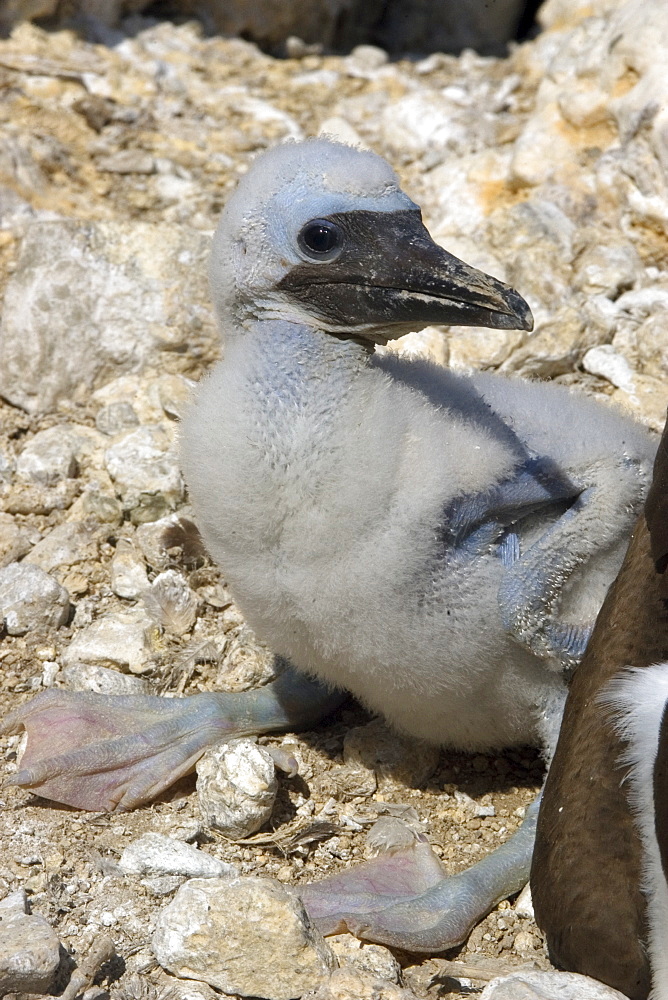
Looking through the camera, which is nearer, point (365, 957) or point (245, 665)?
point (365, 957)

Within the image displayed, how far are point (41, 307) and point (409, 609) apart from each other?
7.26 ft

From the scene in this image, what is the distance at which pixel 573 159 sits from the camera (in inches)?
203

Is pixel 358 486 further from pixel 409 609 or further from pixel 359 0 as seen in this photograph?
pixel 359 0

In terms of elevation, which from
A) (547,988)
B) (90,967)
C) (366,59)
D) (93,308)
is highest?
(366,59)

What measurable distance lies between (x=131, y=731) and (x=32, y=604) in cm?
53

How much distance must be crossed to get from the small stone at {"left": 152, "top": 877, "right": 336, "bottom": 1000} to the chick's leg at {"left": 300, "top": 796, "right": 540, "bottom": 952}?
0.83 ft

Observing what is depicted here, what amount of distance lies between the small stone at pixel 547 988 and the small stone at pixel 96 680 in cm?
146

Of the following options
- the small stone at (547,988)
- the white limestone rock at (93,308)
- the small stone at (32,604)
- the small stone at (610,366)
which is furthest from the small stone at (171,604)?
the small stone at (610,366)

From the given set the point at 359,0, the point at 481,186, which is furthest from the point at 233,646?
the point at 359,0

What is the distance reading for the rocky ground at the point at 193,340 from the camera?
9.77ft

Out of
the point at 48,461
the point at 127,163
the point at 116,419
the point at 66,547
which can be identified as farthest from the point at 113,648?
the point at 127,163

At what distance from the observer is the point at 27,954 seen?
2.42 m

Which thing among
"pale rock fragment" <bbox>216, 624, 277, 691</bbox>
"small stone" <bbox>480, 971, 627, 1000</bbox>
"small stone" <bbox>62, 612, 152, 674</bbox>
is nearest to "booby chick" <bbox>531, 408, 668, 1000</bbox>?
"small stone" <bbox>480, 971, 627, 1000</bbox>

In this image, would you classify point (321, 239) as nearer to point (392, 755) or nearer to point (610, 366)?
point (392, 755)
